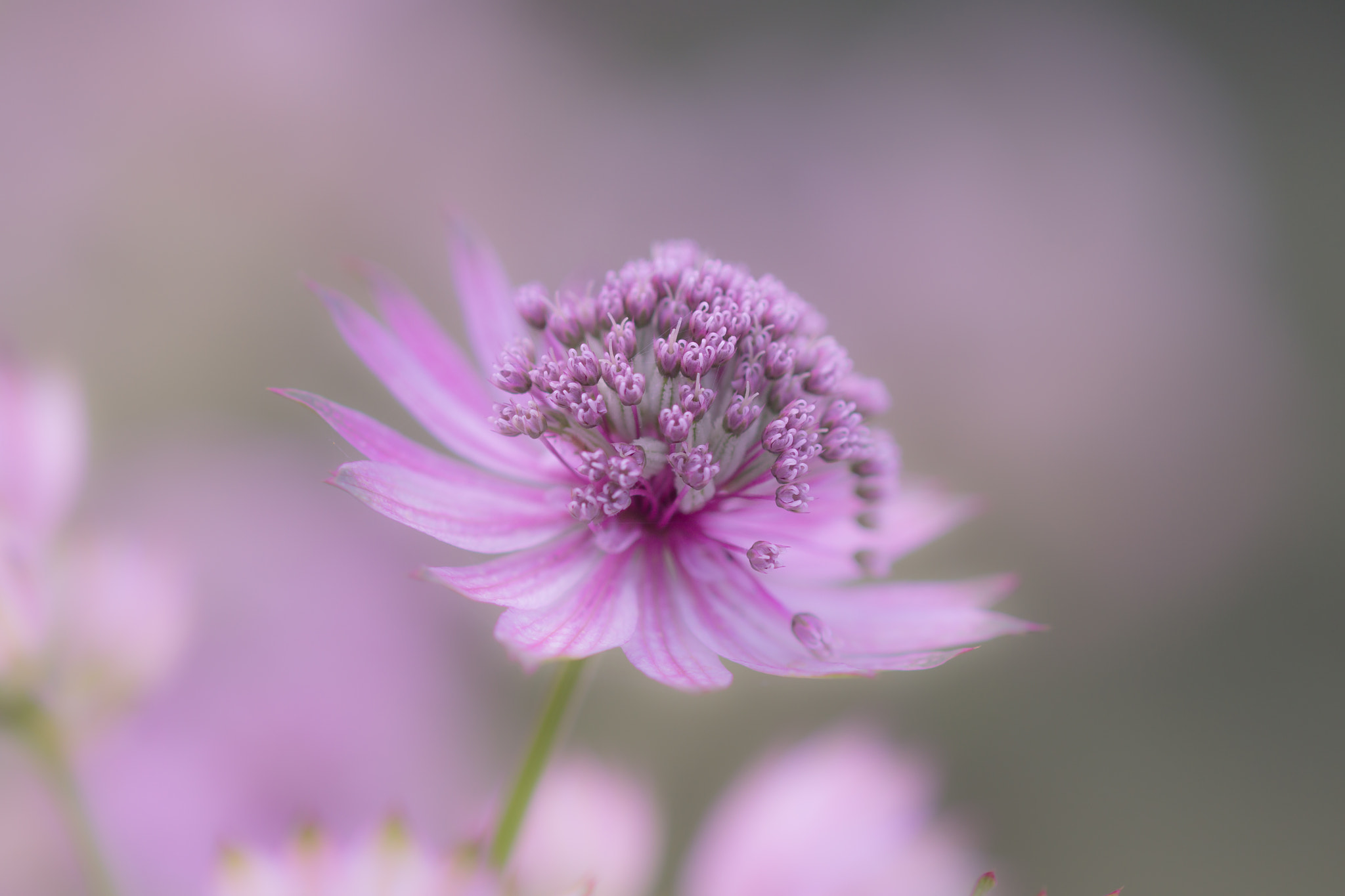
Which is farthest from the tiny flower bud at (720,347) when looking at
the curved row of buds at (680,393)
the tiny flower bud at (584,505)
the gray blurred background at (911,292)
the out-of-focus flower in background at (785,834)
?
the gray blurred background at (911,292)

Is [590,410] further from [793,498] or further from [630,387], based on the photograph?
[793,498]

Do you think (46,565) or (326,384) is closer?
(46,565)

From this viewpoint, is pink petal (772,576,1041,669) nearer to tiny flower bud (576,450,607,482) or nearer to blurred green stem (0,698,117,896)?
tiny flower bud (576,450,607,482)

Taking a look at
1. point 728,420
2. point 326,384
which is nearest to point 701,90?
point 326,384

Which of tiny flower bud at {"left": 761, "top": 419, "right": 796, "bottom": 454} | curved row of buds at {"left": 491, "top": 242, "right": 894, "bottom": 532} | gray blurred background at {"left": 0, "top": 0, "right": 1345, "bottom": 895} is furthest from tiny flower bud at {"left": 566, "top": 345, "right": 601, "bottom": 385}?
gray blurred background at {"left": 0, "top": 0, "right": 1345, "bottom": 895}

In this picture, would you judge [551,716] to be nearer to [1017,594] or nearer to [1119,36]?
[1017,594]

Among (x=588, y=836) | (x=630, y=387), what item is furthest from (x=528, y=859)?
(x=630, y=387)
